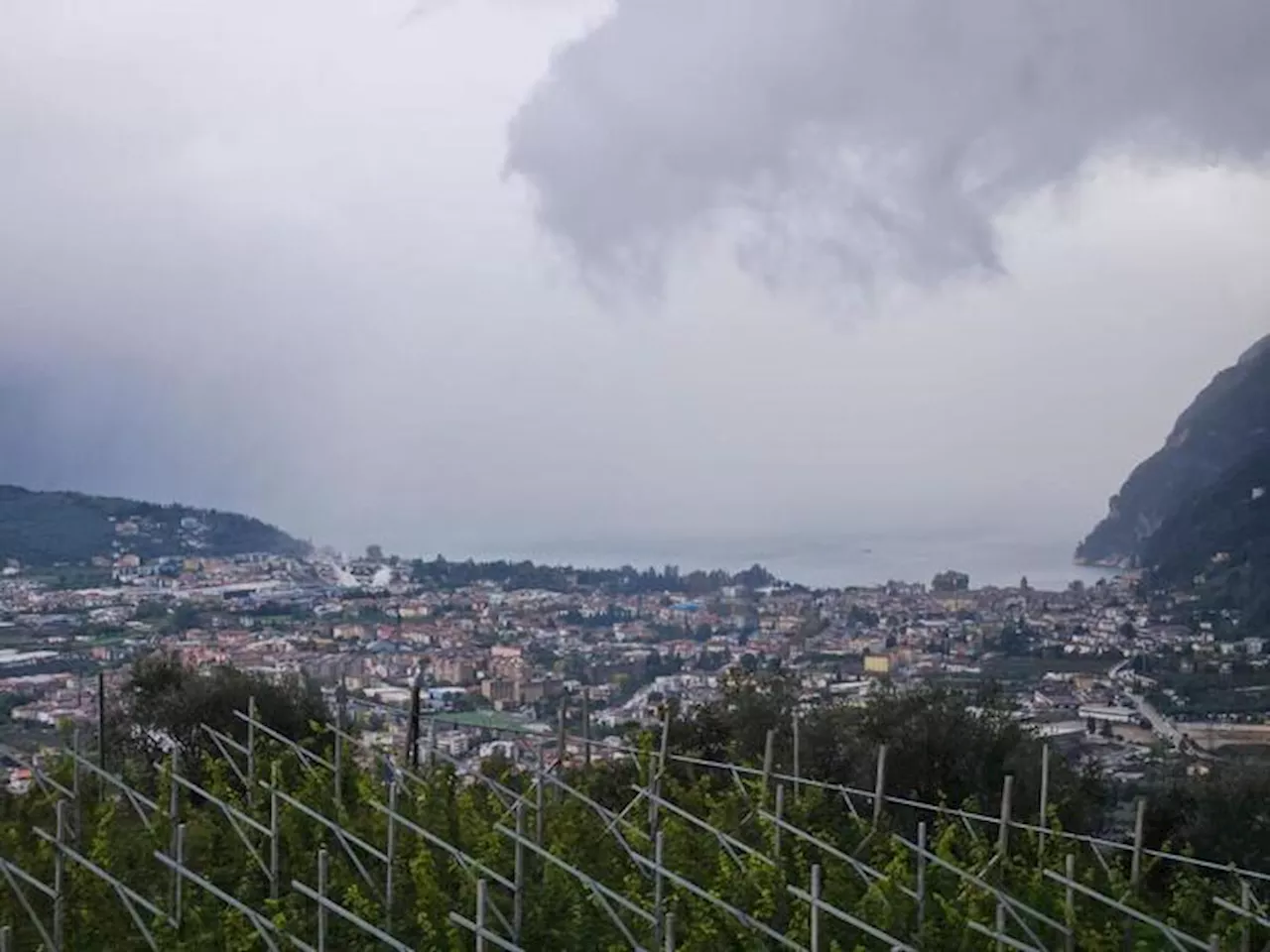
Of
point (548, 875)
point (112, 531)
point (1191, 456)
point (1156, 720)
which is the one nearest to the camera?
point (548, 875)

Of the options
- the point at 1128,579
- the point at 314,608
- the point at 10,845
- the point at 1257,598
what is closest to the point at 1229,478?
the point at 1128,579

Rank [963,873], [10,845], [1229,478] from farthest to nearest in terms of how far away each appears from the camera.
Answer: [1229,478], [10,845], [963,873]

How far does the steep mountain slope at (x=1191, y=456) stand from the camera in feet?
92.4

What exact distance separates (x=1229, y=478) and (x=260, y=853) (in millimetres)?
20607

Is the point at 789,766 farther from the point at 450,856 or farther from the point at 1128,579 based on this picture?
the point at 1128,579

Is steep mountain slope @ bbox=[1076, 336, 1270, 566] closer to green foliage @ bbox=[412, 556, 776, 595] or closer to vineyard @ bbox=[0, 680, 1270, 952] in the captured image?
green foliage @ bbox=[412, 556, 776, 595]

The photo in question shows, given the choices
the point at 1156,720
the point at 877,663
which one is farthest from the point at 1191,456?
the point at 1156,720

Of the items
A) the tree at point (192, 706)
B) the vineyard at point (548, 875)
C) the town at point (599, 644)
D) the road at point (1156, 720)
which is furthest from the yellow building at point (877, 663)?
the vineyard at point (548, 875)

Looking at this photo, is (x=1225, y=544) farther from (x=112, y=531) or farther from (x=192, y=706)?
(x=112, y=531)

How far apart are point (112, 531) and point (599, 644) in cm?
1356

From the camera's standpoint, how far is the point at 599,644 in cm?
2391

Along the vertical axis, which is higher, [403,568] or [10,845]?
[403,568]

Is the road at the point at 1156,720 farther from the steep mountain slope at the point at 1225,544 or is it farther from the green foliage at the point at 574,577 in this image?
the green foliage at the point at 574,577

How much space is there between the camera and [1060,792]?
12555 millimetres
